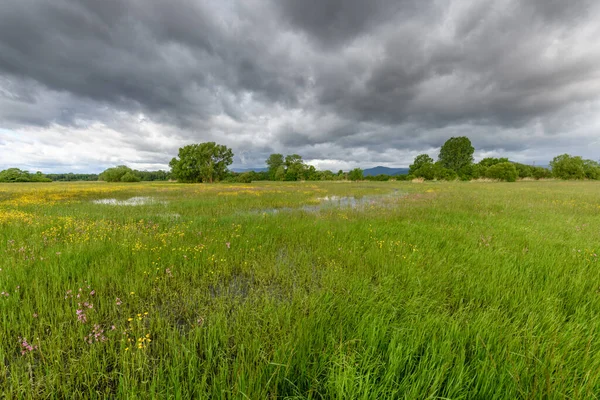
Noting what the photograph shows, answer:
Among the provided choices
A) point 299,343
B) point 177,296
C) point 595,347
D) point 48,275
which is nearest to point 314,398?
point 299,343

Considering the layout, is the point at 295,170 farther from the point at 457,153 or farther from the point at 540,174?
the point at 540,174

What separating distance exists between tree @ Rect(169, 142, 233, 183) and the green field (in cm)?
5602

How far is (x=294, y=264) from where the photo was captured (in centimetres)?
497

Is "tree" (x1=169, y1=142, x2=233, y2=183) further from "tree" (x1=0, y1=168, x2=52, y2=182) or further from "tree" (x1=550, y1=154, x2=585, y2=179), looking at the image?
"tree" (x1=550, y1=154, x2=585, y2=179)

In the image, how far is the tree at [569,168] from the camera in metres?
65.0

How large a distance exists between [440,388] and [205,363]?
2.41 meters

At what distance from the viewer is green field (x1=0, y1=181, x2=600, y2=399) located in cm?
189

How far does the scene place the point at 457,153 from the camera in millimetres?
77875

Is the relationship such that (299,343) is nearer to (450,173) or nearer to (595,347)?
(595,347)

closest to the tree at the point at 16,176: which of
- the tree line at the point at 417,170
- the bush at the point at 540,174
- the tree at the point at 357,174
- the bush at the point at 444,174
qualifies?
the tree line at the point at 417,170

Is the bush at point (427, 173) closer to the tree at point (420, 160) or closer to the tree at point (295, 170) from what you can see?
the tree at point (420, 160)

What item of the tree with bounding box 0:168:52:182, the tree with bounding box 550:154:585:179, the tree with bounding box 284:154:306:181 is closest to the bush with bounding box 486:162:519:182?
the tree with bounding box 550:154:585:179

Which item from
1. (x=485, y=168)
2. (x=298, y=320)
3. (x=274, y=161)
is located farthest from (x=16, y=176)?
(x=485, y=168)

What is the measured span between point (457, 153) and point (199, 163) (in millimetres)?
94835
